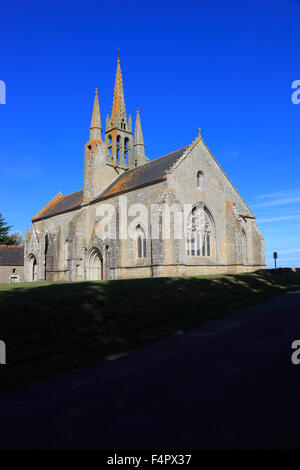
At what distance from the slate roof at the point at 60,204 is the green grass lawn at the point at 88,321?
28077mm

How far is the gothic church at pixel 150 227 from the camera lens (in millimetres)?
27406

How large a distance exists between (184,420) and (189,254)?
2482 centimetres

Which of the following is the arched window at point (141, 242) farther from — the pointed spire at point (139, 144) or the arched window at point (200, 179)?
the pointed spire at point (139, 144)

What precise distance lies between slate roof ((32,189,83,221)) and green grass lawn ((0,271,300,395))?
1105 inches

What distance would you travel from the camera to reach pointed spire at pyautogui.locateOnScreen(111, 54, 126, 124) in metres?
43.3

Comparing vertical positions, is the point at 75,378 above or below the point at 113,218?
below

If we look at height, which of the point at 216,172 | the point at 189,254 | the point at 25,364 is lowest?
the point at 25,364

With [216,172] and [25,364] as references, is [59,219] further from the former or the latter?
[25,364]

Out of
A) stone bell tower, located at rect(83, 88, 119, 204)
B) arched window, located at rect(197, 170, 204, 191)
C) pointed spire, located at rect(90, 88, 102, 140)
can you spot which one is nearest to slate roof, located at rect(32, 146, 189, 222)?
stone bell tower, located at rect(83, 88, 119, 204)

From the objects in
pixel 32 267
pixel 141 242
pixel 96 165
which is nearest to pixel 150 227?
pixel 141 242
